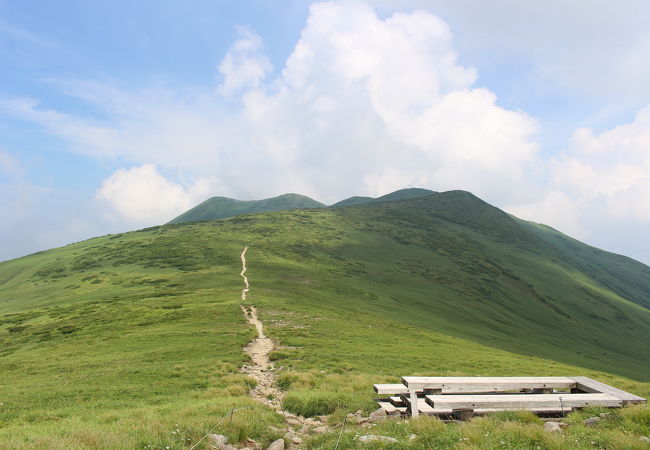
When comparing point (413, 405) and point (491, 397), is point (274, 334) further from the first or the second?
point (491, 397)

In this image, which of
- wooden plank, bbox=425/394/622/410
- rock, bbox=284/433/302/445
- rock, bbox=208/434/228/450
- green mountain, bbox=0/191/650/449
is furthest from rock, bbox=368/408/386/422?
rock, bbox=208/434/228/450

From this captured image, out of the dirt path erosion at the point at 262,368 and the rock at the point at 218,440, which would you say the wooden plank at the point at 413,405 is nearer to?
the rock at the point at 218,440

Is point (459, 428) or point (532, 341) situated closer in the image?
point (459, 428)

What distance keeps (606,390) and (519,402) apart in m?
4.71

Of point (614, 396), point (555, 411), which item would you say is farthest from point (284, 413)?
point (614, 396)

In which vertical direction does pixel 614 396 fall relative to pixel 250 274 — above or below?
below

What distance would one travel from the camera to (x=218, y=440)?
1164 centimetres

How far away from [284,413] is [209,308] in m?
35.9

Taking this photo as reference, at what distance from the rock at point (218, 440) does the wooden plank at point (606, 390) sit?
1440 cm

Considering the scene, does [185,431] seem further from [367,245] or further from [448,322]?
[367,245]

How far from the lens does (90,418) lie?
53.6 ft

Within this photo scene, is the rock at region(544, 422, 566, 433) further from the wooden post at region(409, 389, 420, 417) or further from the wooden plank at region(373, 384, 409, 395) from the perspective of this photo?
the wooden plank at region(373, 384, 409, 395)

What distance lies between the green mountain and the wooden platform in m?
0.92

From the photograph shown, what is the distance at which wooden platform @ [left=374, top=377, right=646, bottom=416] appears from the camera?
13.6m
